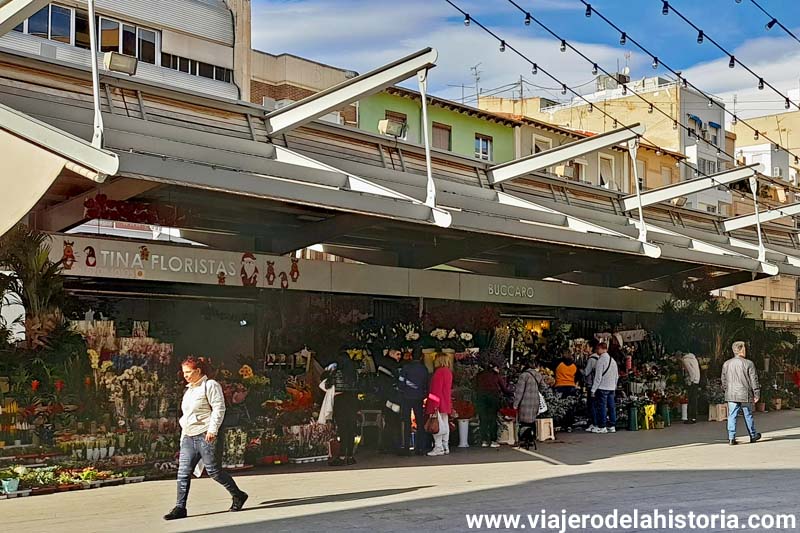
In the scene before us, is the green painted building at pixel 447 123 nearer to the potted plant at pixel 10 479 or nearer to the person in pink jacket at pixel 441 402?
the person in pink jacket at pixel 441 402

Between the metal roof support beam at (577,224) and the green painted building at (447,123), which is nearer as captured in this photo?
the metal roof support beam at (577,224)

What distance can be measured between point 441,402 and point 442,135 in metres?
22.6

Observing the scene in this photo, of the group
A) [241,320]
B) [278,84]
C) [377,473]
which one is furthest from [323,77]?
[377,473]

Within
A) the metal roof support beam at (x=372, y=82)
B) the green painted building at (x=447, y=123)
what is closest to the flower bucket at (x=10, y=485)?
the metal roof support beam at (x=372, y=82)

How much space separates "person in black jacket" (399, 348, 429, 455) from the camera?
50.1ft

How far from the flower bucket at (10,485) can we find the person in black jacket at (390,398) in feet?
19.0

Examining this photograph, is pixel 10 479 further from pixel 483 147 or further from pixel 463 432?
pixel 483 147

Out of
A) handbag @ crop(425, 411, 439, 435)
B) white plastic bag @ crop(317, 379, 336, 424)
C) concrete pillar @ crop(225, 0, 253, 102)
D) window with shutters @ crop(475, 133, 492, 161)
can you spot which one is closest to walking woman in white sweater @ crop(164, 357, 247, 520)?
white plastic bag @ crop(317, 379, 336, 424)

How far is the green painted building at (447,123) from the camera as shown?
35031 millimetres

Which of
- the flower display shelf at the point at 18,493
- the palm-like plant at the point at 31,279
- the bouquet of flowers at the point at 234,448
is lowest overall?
A: the flower display shelf at the point at 18,493

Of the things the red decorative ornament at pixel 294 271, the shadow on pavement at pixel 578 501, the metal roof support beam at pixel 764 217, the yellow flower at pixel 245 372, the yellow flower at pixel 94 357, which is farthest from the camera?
the metal roof support beam at pixel 764 217

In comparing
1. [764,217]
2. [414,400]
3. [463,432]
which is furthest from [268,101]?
[414,400]

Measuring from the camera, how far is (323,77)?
120 ft

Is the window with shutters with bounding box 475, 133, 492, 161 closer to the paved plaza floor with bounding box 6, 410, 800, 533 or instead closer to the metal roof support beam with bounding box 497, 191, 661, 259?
the metal roof support beam with bounding box 497, 191, 661, 259
